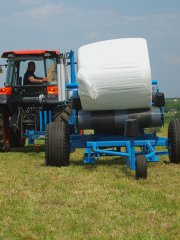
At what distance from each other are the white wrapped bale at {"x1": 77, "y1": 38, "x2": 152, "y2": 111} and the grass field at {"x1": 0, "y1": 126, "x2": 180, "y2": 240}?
113 cm

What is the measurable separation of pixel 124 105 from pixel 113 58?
31.9 inches

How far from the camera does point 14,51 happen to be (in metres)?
11.3

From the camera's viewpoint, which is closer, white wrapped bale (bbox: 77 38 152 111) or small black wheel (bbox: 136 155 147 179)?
small black wheel (bbox: 136 155 147 179)

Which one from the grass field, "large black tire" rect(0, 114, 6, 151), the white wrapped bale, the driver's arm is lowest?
"large black tire" rect(0, 114, 6, 151)

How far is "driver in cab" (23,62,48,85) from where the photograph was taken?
11219mm

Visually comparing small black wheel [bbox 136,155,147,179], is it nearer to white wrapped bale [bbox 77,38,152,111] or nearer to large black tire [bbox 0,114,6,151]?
white wrapped bale [bbox 77,38,152,111]

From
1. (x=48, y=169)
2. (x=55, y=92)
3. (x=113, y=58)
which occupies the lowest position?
(x=48, y=169)

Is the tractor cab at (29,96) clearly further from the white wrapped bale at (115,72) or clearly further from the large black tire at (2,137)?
the white wrapped bale at (115,72)

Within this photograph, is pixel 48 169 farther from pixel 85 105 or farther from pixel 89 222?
pixel 89 222

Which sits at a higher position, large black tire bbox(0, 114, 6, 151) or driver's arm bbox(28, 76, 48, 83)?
driver's arm bbox(28, 76, 48, 83)

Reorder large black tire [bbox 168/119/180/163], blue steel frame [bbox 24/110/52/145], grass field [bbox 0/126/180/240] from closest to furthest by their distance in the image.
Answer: grass field [bbox 0/126/180/240] < large black tire [bbox 168/119/180/163] < blue steel frame [bbox 24/110/52/145]

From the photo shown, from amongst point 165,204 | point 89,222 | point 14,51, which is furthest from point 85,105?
point 14,51

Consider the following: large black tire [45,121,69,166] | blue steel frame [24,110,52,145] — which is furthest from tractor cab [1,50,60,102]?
large black tire [45,121,69,166]

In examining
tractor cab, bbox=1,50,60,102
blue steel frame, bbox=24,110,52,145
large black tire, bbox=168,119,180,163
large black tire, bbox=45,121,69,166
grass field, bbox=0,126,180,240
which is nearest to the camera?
grass field, bbox=0,126,180,240
